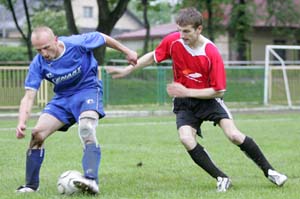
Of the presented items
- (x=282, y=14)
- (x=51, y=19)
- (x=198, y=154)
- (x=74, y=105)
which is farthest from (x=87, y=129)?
(x=51, y=19)

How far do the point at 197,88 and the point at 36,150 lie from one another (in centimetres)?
179

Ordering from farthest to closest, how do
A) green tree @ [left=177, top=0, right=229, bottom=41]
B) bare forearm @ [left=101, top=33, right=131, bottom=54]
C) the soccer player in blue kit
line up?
green tree @ [left=177, top=0, right=229, bottom=41] → bare forearm @ [left=101, top=33, right=131, bottom=54] → the soccer player in blue kit

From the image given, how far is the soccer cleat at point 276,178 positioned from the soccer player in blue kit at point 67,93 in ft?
5.96

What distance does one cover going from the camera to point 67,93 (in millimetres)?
7461

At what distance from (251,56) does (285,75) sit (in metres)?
22.9

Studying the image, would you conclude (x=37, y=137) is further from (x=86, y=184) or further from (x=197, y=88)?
(x=197, y=88)

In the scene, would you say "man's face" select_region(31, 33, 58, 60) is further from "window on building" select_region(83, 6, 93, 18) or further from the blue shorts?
"window on building" select_region(83, 6, 93, 18)

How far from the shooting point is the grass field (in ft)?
24.1

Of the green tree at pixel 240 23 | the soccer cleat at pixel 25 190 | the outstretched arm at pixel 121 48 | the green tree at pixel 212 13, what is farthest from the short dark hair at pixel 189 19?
the green tree at pixel 240 23

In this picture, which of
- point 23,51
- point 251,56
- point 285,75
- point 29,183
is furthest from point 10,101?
point 251,56

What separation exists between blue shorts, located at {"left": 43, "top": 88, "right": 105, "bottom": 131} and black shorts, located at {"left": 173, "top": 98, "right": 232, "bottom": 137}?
88 centimetres

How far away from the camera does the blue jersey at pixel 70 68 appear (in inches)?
285

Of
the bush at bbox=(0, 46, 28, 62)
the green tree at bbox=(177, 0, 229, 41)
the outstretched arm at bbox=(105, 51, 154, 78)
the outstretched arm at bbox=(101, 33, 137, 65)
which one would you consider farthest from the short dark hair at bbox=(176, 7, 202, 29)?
the bush at bbox=(0, 46, 28, 62)

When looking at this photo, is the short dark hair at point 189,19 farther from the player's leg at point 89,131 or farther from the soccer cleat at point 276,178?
the soccer cleat at point 276,178
